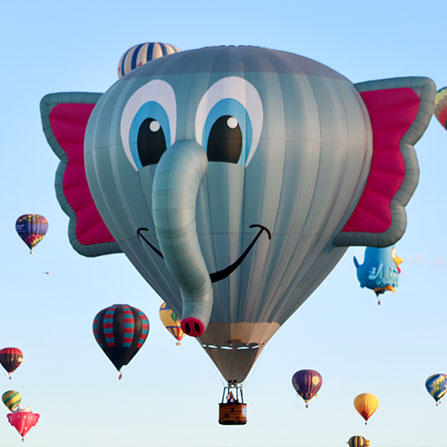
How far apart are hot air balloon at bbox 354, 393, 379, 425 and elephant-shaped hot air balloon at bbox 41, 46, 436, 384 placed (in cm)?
1982

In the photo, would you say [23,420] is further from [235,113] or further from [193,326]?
[235,113]

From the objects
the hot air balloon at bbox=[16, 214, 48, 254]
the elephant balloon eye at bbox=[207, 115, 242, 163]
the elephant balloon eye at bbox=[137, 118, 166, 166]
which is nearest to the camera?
the elephant balloon eye at bbox=[207, 115, 242, 163]

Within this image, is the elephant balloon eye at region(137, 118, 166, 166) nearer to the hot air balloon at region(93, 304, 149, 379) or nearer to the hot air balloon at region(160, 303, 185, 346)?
the hot air balloon at region(93, 304, 149, 379)

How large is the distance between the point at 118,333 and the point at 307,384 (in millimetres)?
9780

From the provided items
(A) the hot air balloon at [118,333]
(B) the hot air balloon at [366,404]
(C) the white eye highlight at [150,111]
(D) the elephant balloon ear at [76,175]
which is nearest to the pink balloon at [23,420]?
(B) the hot air balloon at [366,404]

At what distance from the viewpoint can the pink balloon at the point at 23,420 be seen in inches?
1779

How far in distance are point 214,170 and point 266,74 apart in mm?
2049

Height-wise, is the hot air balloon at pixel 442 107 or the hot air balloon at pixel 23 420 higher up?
the hot air balloon at pixel 442 107

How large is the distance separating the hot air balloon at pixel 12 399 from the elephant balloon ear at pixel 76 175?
2163 cm

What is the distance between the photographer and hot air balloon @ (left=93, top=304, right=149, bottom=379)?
3422cm

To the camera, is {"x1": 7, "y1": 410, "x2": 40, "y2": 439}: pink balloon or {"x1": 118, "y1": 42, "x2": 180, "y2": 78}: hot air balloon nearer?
{"x1": 118, "y1": 42, "x2": 180, "y2": 78}: hot air balloon

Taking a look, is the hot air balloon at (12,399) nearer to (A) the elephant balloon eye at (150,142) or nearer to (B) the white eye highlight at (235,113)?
(A) the elephant balloon eye at (150,142)

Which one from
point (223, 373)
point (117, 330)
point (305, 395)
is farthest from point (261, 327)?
point (305, 395)

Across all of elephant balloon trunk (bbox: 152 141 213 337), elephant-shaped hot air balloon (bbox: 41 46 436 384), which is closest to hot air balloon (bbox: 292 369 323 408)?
elephant-shaped hot air balloon (bbox: 41 46 436 384)
